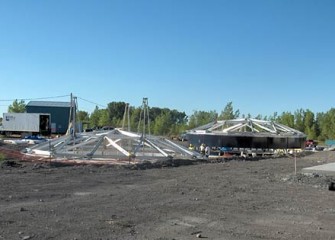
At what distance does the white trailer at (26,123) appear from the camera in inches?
2884

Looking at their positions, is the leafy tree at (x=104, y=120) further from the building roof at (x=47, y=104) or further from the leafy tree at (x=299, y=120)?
the leafy tree at (x=299, y=120)

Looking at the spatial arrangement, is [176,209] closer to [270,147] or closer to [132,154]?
[132,154]

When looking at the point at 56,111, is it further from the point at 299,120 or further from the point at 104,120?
the point at 299,120

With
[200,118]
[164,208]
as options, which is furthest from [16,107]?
[164,208]

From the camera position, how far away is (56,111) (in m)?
86.1

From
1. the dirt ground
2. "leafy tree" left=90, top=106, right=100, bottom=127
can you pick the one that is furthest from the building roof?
the dirt ground

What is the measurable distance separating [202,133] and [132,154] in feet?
66.1

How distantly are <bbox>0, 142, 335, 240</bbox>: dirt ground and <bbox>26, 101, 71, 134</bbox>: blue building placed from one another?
220 ft

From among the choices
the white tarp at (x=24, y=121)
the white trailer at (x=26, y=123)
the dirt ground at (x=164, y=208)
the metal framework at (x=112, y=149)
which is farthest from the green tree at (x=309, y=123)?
the dirt ground at (x=164, y=208)

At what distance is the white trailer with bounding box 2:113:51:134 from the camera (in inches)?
2884

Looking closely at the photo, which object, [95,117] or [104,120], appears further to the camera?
[95,117]

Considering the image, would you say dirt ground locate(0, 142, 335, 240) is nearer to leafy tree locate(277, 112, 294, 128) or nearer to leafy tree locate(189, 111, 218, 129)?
leafy tree locate(277, 112, 294, 128)

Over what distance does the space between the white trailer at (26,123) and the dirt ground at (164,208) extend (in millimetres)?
56999

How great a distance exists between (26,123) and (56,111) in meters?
13.0
